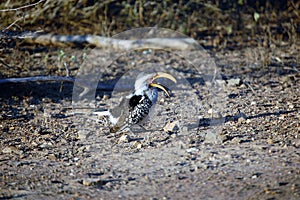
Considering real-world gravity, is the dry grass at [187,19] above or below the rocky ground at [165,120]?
above

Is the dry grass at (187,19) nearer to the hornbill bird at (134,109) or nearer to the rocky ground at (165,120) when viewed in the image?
the rocky ground at (165,120)

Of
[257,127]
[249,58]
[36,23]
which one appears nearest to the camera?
[257,127]

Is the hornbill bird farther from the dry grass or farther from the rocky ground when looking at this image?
the dry grass

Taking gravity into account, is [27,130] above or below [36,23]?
below

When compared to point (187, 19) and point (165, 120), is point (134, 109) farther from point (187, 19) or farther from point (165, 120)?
point (187, 19)

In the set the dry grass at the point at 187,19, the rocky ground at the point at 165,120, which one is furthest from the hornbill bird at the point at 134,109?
the dry grass at the point at 187,19

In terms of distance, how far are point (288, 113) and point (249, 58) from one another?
2449 millimetres

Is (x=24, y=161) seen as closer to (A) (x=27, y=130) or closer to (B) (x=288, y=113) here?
(A) (x=27, y=130)

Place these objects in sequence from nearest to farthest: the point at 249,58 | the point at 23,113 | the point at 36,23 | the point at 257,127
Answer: the point at 257,127 < the point at 23,113 < the point at 249,58 < the point at 36,23

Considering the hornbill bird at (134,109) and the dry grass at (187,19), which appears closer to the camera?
the hornbill bird at (134,109)

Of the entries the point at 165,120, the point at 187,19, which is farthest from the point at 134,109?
the point at 187,19

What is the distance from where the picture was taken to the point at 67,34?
995cm

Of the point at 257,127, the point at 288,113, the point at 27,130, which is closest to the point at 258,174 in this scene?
the point at 257,127

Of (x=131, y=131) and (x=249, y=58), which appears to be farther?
(x=249, y=58)
